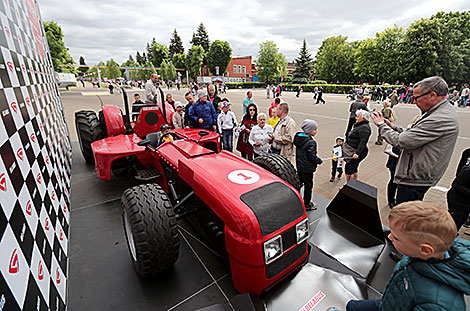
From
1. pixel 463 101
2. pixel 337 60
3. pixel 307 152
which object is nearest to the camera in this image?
pixel 307 152

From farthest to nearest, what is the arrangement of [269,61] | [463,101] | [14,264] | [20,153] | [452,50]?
1. [269,61]
2. [452,50]
3. [463,101]
4. [20,153]
5. [14,264]

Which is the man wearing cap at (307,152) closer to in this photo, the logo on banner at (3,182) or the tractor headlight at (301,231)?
the tractor headlight at (301,231)

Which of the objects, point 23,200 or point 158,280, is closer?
point 23,200

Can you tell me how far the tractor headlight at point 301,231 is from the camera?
1.86 meters

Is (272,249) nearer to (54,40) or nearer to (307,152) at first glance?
(307,152)

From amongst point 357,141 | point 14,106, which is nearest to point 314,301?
point 357,141

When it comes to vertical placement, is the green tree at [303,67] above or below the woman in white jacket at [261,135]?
above

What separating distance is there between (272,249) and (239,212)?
1.27 ft

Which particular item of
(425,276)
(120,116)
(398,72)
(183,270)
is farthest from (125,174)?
(398,72)

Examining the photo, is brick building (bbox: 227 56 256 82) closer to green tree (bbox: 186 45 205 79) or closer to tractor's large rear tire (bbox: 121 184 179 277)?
green tree (bbox: 186 45 205 79)

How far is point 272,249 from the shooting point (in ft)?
5.55

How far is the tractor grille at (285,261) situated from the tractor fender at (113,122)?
15.4 ft

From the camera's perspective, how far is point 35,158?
2316mm

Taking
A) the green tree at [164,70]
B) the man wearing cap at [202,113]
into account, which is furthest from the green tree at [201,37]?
the man wearing cap at [202,113]
